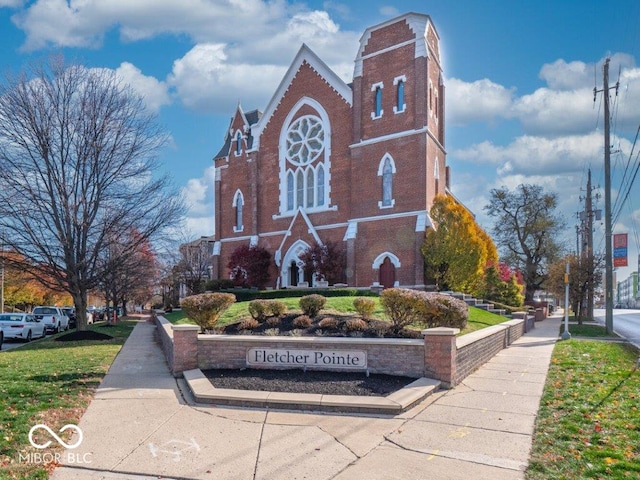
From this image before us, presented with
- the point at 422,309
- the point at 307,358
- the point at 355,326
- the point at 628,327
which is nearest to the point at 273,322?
the point at 355,326

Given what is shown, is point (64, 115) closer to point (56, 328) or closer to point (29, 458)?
point (56, 328)

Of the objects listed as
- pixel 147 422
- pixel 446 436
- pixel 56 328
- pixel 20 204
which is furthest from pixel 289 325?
pixel 56 328

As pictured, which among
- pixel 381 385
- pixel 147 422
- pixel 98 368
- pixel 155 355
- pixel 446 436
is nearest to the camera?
pixel 446 436

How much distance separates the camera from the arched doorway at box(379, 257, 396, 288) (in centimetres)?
2811

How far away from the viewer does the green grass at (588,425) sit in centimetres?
491

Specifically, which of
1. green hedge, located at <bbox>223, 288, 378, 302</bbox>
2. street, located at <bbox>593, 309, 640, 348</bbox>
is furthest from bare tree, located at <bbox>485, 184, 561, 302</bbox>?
green hedge, located at <bbox>223, 288, 378, 302</bbox>

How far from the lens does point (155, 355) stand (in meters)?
13.4

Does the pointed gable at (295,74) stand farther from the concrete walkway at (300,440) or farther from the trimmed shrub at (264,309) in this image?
the concrete walkway at (300,440)

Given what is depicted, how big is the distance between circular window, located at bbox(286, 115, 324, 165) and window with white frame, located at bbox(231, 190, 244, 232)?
571 cm

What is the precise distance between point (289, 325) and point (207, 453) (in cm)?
708

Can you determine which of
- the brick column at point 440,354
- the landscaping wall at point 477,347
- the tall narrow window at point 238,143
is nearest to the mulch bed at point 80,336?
the landscaping wall at point 477,347

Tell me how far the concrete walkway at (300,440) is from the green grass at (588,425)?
236mm

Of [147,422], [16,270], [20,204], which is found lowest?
[147,422]

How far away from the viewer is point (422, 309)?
426 inches
